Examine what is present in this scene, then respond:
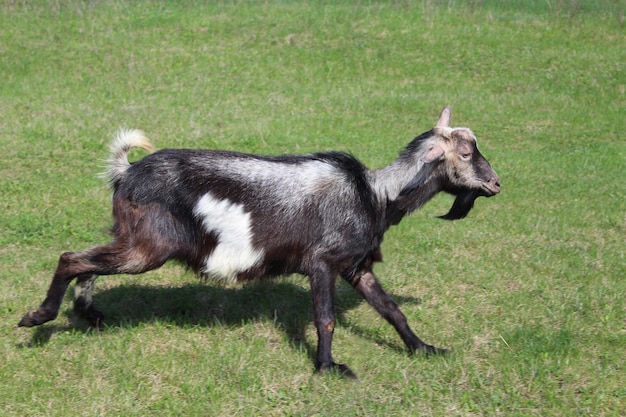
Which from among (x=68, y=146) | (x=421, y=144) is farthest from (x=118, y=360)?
(x=68, y=146)

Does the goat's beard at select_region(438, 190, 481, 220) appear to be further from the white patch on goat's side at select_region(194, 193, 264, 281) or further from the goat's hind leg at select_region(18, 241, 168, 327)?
the goat's hind leg at select_region(18, 241, 168, 327)

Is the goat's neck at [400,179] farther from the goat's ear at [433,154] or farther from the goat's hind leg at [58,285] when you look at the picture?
the goat's hind leg at [58,285]

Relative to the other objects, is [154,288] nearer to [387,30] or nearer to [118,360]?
[118,360]

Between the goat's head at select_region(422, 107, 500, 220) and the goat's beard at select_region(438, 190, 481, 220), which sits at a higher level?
the goat's head at select_region(422, 107, 500, 220)

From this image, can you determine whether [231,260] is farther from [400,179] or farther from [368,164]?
[368,164]

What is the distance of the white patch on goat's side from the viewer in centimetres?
591

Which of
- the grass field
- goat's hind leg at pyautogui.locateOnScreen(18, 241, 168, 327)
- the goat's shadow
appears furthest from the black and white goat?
the grass field

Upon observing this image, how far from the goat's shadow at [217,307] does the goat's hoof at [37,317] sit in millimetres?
323

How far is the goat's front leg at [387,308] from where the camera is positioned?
20.0 feet

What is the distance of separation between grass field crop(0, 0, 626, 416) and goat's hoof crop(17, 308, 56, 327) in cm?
24

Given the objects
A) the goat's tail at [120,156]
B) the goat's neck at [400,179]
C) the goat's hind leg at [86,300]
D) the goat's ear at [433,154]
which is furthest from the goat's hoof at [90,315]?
the goat's ear at [433,154]

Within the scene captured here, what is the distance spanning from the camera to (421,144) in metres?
6.20

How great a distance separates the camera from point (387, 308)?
623 centimetres

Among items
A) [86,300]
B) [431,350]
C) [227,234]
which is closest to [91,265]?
[86,300]
